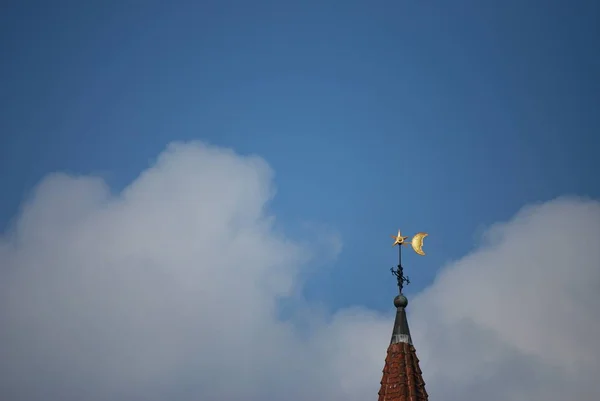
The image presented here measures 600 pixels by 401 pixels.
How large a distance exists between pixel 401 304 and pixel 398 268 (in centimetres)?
246

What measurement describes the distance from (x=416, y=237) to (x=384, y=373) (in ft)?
37.0

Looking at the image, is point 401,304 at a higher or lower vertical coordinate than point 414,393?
higher

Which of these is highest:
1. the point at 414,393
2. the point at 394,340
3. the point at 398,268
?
the point at 398,268

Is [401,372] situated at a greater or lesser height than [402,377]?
greater

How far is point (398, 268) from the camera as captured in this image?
183 ft

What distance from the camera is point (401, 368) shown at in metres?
50.7

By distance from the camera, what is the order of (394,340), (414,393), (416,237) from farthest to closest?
1. (416,237)
2. (394,340)
3. (414,393)

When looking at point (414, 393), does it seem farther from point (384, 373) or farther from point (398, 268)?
point (398, 268)

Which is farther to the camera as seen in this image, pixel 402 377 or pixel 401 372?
pixel 401 372

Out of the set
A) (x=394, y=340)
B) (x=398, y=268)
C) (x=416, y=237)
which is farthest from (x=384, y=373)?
(x=416, y=237)

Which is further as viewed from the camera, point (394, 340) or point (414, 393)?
point (394, 340)

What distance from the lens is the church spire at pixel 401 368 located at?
49.6 metres

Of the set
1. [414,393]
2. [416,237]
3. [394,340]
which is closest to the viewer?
[414,393]

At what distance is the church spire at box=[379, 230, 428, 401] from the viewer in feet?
163
